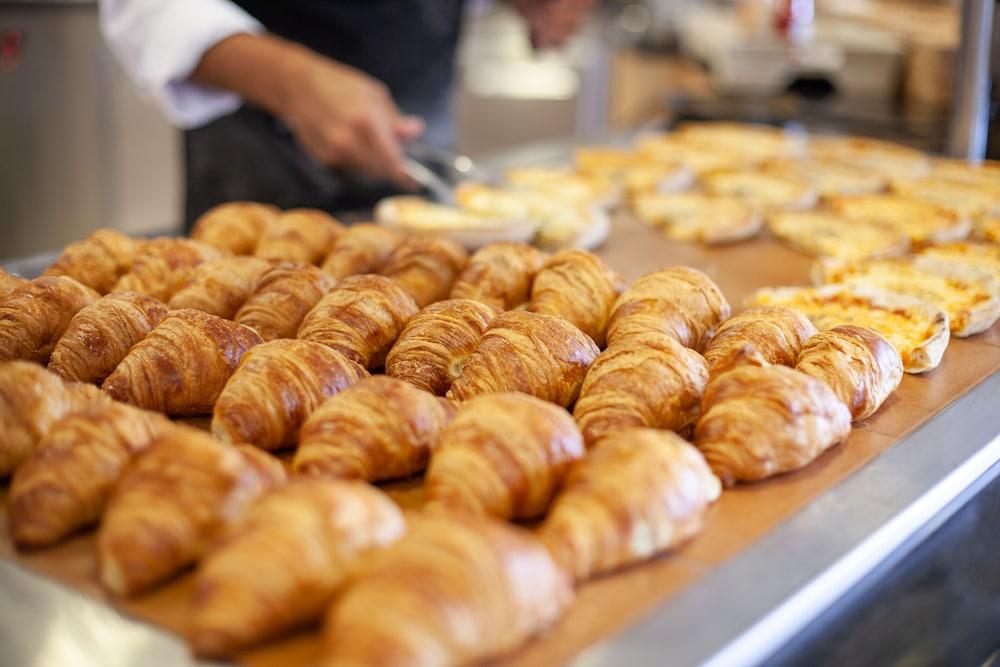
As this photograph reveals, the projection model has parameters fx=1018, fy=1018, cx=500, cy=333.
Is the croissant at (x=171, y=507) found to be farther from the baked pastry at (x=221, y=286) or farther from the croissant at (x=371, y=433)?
the baked pastry at (x=221, y=286)

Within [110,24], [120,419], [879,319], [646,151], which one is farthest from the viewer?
[646,151]

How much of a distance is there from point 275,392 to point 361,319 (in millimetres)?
286

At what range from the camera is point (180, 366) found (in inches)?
59.4

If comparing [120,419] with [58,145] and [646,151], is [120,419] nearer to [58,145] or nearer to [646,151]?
[646,151]

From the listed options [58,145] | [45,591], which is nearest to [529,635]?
[45,591]

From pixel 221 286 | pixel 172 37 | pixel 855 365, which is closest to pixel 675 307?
pixel 855 365

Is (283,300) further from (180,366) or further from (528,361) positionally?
(528,361)

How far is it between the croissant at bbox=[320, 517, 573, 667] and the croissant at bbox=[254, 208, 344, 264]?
1.20m

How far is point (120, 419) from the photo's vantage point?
1259mm

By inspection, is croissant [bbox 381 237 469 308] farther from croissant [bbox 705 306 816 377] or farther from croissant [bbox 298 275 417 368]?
croissant [bbox 705 306 816 377]

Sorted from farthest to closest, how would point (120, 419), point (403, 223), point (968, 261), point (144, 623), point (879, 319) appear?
point (403, 223), point (968, 261), point (879, 319), point (120, 419), point (144, 623)

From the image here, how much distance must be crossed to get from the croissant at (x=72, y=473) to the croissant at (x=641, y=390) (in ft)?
1.88

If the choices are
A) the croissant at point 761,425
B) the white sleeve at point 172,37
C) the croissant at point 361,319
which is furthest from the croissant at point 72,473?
the white sleeve at point 172,37

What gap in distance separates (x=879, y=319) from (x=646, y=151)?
1.83m
